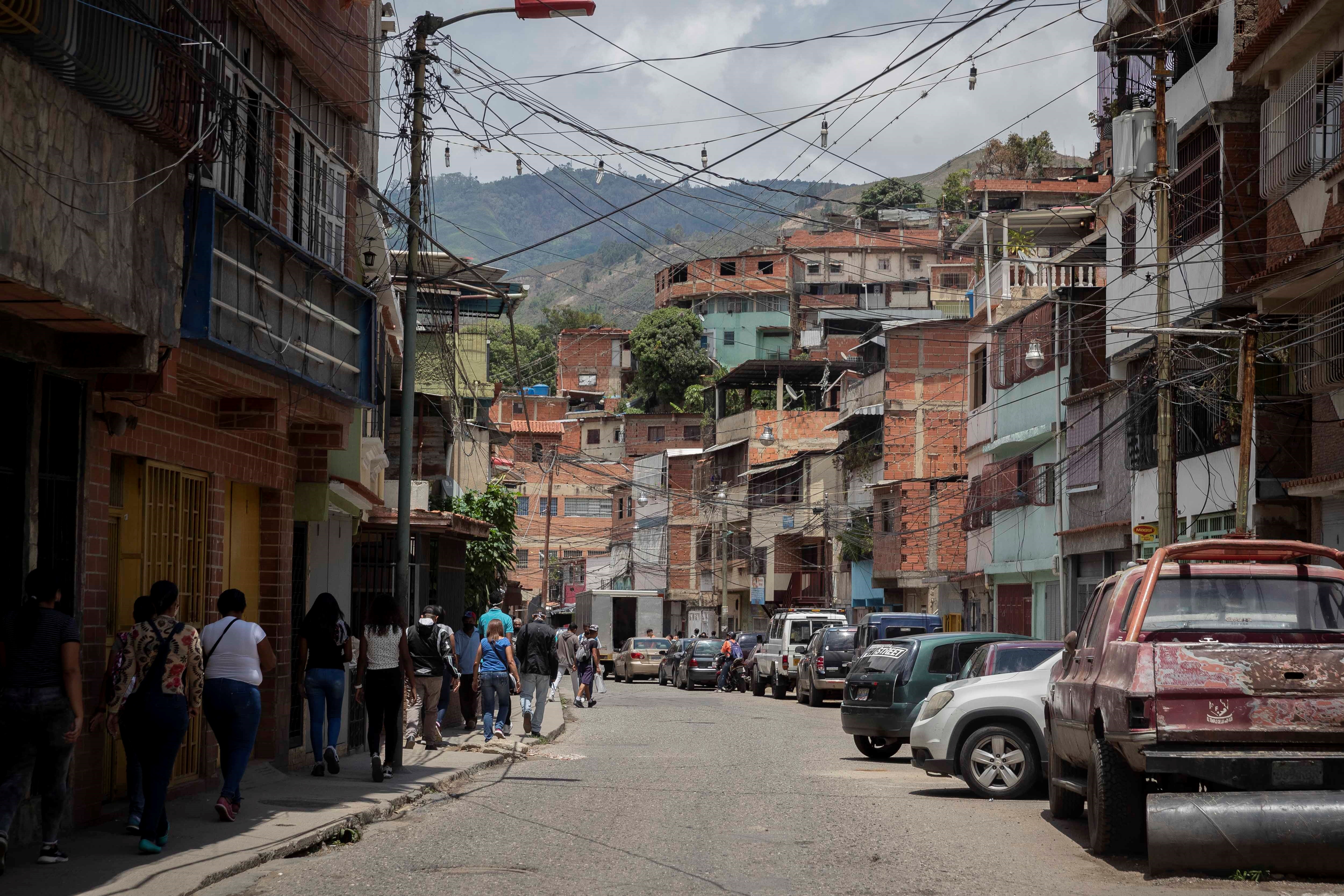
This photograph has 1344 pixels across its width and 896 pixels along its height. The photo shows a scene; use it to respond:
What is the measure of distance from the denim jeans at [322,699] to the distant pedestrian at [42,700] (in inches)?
227

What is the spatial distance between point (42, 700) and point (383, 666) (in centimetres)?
611

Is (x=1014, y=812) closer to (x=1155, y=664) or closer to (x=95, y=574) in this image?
(x=1155, y=664)

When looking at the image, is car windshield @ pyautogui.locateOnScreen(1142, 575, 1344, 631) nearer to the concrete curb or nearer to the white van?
the concrete curb

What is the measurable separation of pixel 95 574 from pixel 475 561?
2630 centimetres

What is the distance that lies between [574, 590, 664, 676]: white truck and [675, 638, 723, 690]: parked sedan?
459 inches

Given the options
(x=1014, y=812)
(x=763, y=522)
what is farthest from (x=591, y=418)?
(x=1014, y=812)

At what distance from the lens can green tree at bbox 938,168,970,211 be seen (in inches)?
3127

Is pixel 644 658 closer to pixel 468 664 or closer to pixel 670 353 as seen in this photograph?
pixel 468 664

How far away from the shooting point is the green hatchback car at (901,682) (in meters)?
19.8

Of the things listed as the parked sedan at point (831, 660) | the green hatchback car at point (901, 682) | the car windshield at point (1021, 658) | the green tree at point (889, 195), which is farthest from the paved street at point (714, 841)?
the green tree at point (889, 195)

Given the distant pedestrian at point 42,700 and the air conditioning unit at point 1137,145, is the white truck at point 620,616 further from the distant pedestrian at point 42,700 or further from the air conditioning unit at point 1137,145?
the distant pedestrian at point 42,700

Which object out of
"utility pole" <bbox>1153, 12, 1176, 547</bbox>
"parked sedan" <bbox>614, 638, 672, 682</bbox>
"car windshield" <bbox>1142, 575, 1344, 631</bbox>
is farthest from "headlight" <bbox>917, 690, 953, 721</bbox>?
"parked sedan" <bbox>614, 638, 672, 682</bbox>

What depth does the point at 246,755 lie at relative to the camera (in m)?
11.8

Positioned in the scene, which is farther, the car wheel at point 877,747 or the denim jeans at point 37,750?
the car wheel at point 877,747
